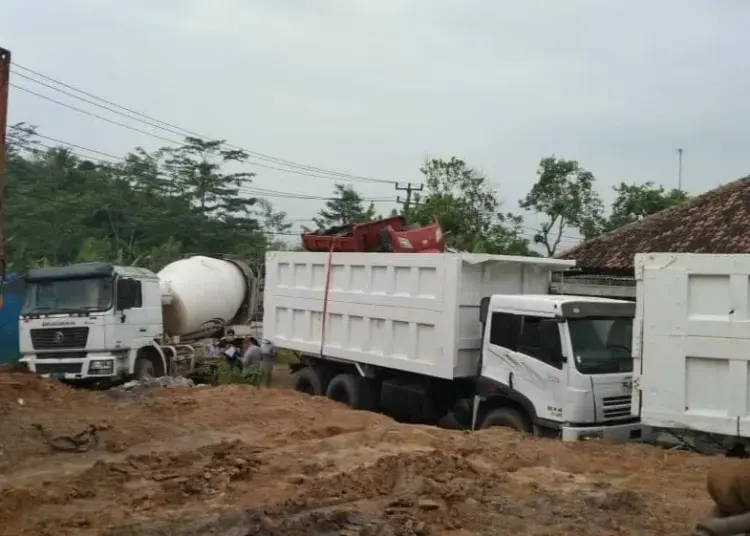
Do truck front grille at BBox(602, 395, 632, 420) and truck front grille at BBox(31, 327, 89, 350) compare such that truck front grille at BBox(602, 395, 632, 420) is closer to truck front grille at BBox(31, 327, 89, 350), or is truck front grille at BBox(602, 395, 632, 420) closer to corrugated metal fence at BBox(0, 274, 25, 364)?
truck front grille at BBox(31, 327, 89, 350)

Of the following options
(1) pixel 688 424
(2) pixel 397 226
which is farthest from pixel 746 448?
(2) pixel 397 226

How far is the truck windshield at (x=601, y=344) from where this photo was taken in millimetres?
8836

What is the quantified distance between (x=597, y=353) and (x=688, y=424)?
1561mm

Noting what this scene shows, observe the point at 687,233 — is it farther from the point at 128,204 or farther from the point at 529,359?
the point at 128,204

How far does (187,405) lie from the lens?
11.3 metres

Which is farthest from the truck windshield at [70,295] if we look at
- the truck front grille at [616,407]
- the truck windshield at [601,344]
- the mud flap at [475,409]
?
the truck front grille at [616,407]

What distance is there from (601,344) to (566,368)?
0.59m

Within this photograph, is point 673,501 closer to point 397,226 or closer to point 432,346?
point 432,346

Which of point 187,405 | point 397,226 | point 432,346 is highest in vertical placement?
point 397,226

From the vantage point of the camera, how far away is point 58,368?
49.2ft

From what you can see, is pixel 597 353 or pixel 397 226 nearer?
pixel 597 353

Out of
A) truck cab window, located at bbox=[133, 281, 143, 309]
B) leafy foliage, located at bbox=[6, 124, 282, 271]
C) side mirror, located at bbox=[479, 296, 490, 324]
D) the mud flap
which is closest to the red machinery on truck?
side mirror, located at bbox=[479, 296, 490, 324]

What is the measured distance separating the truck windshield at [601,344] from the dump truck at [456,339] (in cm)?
1

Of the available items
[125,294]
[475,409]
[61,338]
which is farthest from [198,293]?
[475,409]
